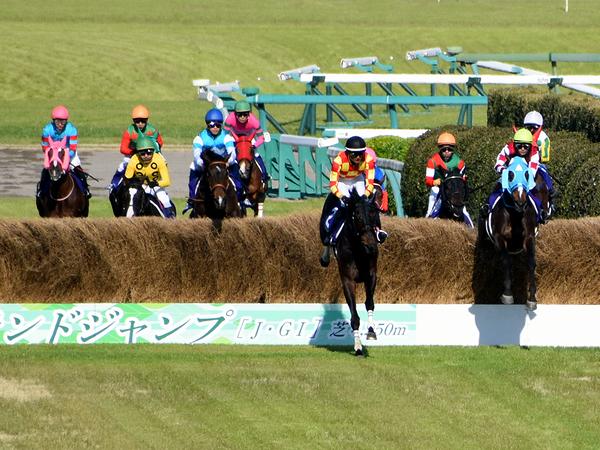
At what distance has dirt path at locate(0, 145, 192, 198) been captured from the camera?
30.9 m

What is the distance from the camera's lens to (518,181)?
51.3ft

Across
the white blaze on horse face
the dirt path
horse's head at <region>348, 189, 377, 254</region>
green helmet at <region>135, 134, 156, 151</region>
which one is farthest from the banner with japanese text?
the dirt path

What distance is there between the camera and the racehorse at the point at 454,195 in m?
18.7

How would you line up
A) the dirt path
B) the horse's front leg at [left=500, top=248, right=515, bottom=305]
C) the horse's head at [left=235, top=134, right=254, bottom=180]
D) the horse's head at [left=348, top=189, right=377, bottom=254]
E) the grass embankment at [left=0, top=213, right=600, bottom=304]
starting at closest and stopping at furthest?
the horse's head at [left=348, top=189, right=377, bottom=254]
the horse's front leg at [left=500, top=248, right=515, bottom=305]
the grass embankment at [left=0, top=213, right=600, bottom=304]
the horse's head at [left=235, top=134, right=254, bottom=180]
the dirt path

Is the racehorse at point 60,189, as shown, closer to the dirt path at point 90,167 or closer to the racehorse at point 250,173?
the racehorse at point 250,173

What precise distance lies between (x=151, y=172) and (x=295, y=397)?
690 centimetres

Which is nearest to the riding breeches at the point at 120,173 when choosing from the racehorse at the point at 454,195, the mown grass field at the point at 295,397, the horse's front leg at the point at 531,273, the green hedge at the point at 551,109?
the racehorse at the point at 454,195

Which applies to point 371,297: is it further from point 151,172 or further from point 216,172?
point 151,172

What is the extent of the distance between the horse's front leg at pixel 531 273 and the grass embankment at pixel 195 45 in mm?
25300

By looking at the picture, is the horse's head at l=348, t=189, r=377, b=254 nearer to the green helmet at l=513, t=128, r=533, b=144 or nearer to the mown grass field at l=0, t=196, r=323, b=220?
the green helmet at l=513, t=128, r=533, b=144

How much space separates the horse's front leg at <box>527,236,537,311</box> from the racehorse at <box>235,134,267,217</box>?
6.23 metres

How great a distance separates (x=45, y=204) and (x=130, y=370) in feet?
22.8

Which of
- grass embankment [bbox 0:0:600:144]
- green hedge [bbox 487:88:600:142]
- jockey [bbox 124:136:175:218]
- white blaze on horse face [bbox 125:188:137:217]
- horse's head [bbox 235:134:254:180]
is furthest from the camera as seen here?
grass embankment [bbox 0:0:600:144]

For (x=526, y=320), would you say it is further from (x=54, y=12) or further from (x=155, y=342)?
(x=54, y=12)
